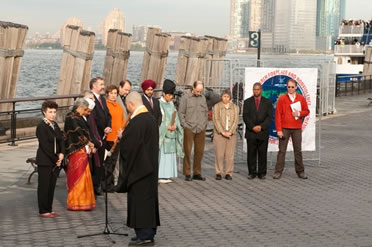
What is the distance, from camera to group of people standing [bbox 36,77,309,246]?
944 cm

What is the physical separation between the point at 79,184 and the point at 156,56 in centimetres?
2112

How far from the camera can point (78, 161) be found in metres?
11.7

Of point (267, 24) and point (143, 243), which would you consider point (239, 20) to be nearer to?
point (267, 24)

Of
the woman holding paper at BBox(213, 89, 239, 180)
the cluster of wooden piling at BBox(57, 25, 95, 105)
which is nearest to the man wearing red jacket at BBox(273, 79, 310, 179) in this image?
the woman holding paper at BBox(213, 89, 239, 180)

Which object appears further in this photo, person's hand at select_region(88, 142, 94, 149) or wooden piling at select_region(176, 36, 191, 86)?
wooden piling at select_region(176, 36, 191, 86)

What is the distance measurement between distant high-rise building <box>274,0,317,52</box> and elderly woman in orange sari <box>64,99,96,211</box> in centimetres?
3058

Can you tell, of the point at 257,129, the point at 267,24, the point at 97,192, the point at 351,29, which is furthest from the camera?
the point at 351,29

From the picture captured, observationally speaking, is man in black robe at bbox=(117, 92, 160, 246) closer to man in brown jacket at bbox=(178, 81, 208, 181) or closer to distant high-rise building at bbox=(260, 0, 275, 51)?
man in brown jacket at bbox=(178, 81, 208, 181)

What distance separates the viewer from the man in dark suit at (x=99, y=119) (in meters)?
12.8

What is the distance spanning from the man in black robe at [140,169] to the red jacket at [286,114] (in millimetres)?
6082

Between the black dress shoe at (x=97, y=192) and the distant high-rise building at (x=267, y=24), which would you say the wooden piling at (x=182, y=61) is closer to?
the distant high-rise building at (x=267, y=24)

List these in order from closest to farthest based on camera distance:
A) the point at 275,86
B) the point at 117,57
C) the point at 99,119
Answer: the point at 99,119 < the point at 275,86 < the point at 117,57

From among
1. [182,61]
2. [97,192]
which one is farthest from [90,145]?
[182,61]

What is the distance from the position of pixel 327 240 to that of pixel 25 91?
168ft
